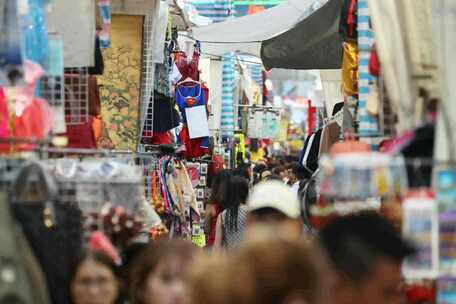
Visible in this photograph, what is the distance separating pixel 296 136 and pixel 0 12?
4657 cm

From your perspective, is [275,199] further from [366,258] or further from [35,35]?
[366,258]

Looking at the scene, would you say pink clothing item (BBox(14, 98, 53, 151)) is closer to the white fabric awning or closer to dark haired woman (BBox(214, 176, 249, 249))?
dark haired woman (BBox(214, 176, 249, 249))

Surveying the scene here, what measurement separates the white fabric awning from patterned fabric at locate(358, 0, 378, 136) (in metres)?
6.47

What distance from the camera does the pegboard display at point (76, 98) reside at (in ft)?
24.5

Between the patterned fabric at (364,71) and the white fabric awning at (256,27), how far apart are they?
255 inches

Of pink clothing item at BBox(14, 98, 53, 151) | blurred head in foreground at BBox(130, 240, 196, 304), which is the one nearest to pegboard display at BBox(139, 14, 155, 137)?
pink clothing item at BBox(14, 98, 53, 151)

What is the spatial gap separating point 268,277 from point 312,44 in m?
7.65

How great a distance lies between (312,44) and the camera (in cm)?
1102

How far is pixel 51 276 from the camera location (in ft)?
17.9

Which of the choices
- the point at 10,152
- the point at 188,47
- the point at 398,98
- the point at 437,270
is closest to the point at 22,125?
the point at 10,152

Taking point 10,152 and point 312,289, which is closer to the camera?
point 312,289

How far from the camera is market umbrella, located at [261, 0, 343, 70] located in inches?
424

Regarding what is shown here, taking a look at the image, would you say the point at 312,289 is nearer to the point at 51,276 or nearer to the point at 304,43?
the point at 51,276

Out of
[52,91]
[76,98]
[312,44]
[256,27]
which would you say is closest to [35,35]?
[52,91]
